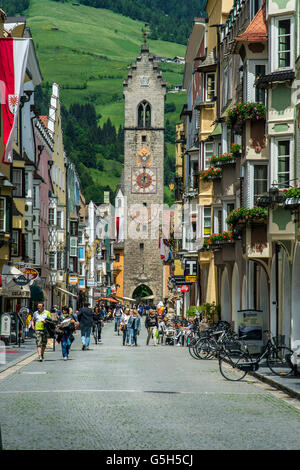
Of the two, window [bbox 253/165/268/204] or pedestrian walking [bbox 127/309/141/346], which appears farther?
pedestrian walking [bbox 127/309/141/346]

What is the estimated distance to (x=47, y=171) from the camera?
73750 mm

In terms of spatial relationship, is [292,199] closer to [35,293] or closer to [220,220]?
[220,220]

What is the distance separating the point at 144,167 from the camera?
12406 cm

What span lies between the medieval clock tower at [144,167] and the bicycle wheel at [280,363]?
100623 millimetres

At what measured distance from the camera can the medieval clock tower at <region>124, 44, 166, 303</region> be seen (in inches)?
4889

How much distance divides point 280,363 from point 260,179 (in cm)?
965

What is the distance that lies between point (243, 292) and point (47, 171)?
38861 mm

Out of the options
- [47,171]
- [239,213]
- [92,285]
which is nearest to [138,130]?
[92,285]

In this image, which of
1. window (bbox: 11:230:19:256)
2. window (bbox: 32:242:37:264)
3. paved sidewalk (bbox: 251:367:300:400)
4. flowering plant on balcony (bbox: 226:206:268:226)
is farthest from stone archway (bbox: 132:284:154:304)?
paved sidewalk (bbox: 251:367:300:400)

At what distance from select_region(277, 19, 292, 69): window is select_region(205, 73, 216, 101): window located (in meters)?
21.1

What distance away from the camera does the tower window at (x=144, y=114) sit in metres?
126

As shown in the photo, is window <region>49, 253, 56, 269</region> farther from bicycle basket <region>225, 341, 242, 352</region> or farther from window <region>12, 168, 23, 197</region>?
bicycle basket <region>225, 341, 242, 352</region>

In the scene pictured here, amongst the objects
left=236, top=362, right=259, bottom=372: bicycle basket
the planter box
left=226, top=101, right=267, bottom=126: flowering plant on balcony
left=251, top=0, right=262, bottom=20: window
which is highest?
left=251, top=0, right=262, bottom=20: window
